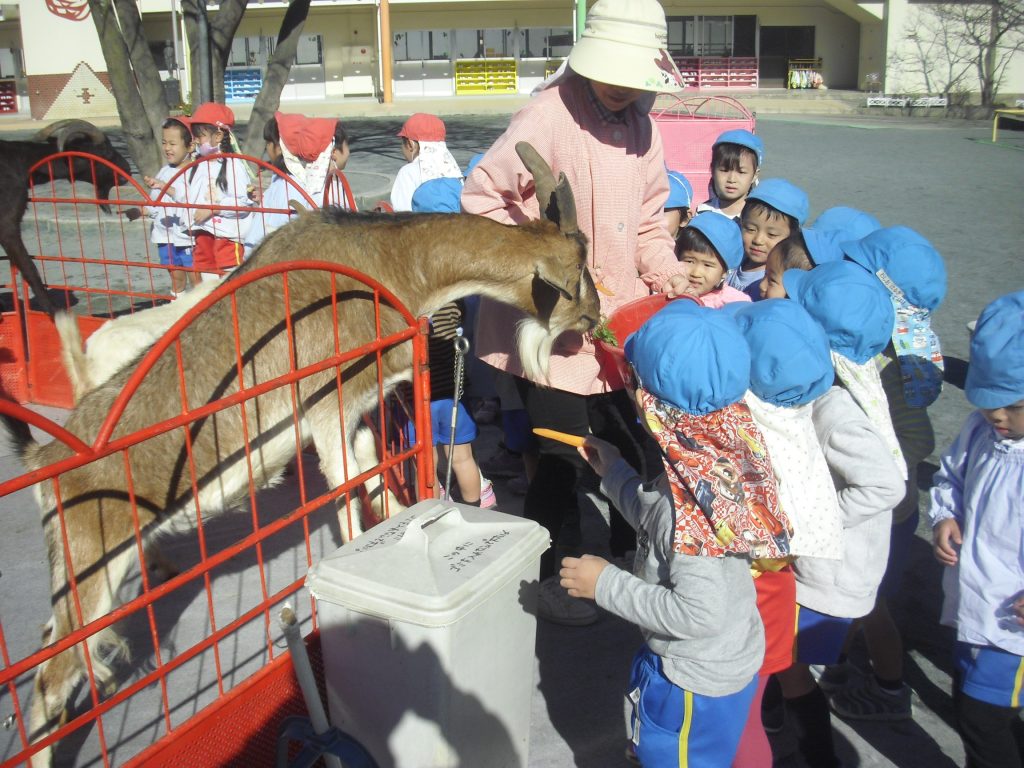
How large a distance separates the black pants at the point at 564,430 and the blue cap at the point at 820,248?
89 centimetres

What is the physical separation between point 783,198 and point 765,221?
0.13 meters

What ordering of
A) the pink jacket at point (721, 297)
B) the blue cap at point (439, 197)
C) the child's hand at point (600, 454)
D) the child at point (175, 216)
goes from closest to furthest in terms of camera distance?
the child's hand at point (600, 454)
the pink jacket at point (721, 297)
the blue cap at point (439, 197)
the child at point (175, 216)

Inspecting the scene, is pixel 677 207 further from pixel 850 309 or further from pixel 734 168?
pixel 850 309

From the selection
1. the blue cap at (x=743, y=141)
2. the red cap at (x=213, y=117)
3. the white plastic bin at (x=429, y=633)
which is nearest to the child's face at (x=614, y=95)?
the white plastic bin at (x=429, y=633)

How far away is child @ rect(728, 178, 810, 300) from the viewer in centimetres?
415

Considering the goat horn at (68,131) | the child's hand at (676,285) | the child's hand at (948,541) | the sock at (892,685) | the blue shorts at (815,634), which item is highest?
the goat horn at (68,131)

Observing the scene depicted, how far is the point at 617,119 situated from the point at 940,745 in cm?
238

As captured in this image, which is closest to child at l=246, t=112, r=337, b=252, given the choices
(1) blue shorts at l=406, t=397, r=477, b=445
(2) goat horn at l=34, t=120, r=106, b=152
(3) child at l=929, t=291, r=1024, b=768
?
(1) blue shorts at l=406, t=397, r=477, b=445

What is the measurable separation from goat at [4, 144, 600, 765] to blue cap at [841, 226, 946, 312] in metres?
1.03

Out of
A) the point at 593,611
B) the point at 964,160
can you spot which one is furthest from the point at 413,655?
the point at 964,160

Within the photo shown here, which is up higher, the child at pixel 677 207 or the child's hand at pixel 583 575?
the child at pixel 677 207

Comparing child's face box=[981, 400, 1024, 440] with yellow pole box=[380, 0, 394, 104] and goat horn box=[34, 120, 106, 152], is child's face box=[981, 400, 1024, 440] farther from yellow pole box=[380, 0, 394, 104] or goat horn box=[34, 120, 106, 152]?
yellow pole box=[380, 0, 394, 104]

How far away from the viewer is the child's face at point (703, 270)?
12.0 ft

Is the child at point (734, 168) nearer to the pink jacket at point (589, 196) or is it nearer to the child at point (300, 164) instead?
the pink jacket at point (589, 196)
